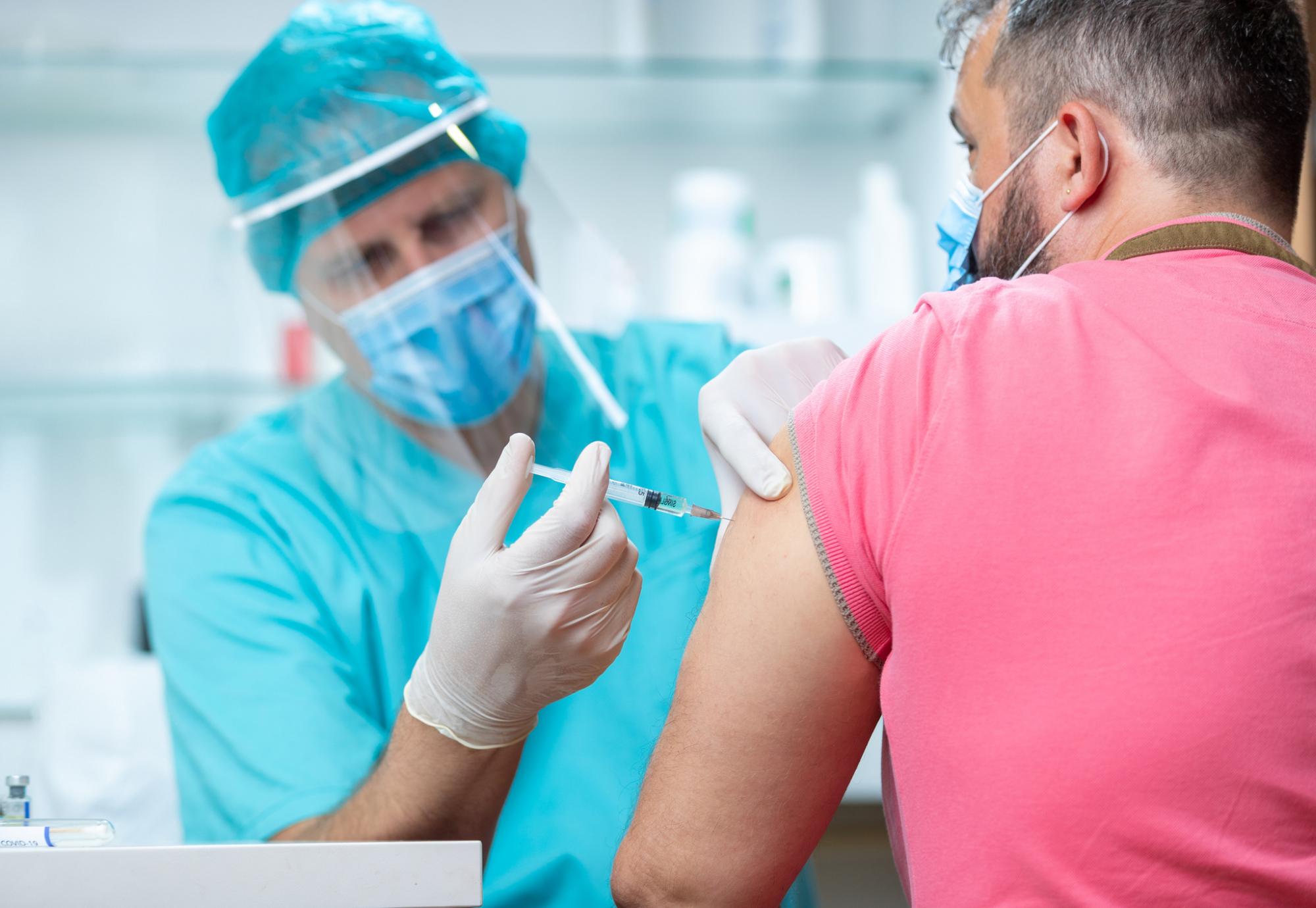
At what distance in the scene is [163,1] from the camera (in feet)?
7.68

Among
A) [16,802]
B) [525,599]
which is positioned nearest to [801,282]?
[525,599]

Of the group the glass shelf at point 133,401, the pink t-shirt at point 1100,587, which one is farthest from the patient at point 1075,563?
the glass shelf at point 133,401

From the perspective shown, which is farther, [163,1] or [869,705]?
[163,1]

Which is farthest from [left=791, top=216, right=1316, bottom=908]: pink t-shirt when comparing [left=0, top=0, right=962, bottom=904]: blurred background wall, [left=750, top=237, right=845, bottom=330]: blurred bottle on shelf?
[left=750, top=237, right=845, bottom=330]: blurred bottle on shelf

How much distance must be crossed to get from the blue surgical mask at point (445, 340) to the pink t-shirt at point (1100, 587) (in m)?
0.60

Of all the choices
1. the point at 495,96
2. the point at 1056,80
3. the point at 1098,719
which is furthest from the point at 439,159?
the point at 495,96

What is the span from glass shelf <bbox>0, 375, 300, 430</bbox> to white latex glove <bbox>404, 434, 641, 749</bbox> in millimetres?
1535

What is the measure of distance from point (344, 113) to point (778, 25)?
4.76ft

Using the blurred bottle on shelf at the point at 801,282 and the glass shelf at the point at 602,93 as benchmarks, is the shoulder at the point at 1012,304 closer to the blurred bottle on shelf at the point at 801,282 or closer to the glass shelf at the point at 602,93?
the blurred bottle on shelf at the point at 801,282

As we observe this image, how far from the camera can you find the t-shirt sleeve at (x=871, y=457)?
2.26 ft

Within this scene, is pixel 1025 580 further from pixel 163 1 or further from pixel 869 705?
pixel 163 1

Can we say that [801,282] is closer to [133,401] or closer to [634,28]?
[634,28]

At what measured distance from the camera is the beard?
2.82 ft

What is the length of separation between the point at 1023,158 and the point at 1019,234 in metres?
0.06
